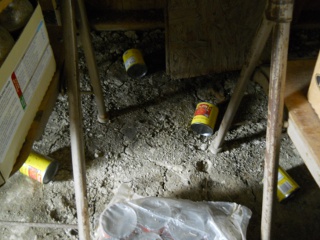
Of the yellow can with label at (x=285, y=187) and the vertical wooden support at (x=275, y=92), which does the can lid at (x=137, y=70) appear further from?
the vertical wooden support at (x=275, y=92)

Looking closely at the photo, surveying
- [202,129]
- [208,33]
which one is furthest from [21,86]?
[208,33]

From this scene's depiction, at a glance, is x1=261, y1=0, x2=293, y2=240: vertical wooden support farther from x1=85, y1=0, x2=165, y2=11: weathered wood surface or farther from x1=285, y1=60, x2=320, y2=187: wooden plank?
x1=85, y1=0, x2=165, y2=11: weathered wood surface

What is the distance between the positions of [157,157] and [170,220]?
0.49m

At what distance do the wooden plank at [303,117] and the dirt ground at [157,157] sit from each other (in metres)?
0.47

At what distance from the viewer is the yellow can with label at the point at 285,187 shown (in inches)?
50.0

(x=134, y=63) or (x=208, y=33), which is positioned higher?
(x=208, y=33)

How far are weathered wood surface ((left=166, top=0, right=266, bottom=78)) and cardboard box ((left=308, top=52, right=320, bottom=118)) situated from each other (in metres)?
0.77

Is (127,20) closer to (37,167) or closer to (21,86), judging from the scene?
(37,167)

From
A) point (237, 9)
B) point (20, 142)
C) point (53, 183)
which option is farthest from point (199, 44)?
point (20, 142)

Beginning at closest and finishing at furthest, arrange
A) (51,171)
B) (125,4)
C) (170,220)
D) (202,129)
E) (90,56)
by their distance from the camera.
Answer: (170,220)
(90,56)
(51,171)
(202,129)
(125,4)

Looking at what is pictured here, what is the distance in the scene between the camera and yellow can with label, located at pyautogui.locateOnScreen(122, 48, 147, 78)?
1.66m

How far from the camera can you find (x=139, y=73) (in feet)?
5.61

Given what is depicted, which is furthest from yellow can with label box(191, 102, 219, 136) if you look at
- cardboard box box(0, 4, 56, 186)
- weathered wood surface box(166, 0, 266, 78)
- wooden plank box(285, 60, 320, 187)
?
cardboard box box(0, 4, 56, 186)

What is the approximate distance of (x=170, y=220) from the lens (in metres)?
0.99
